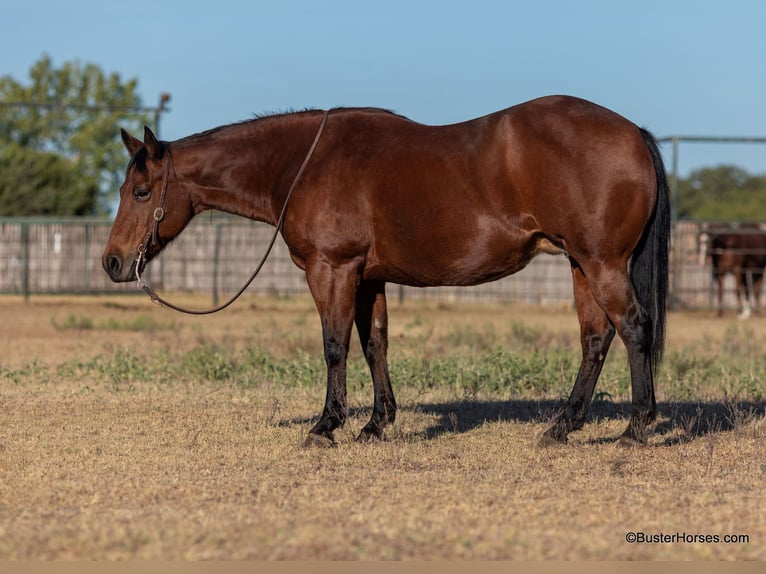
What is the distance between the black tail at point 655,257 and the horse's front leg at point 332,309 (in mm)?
1830

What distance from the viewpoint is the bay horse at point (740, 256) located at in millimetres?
22719

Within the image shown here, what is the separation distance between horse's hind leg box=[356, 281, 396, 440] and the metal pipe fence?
50.2 ft

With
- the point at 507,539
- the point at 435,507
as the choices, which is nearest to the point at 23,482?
the point at 435,507

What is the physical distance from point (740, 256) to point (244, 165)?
57.9ft

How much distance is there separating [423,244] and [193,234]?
1779 centimetres

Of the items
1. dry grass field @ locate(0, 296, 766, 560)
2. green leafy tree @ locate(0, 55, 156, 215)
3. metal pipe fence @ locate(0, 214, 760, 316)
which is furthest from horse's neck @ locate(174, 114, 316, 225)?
green leafy tree @ locate(0, 55, 156, 215)

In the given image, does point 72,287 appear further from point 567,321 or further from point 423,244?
point 423,244

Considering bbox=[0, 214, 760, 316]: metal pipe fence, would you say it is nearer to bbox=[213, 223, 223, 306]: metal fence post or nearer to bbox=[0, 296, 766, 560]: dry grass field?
bbox=[213, 223, 223, 306]: metal fence post

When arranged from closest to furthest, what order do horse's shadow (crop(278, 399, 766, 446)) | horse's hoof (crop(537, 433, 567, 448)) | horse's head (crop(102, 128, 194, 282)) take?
horse's hoof (crop(537, 433, 567, 448)) → horse's head (crop(102, 128, 194, 282)) → horse's shadow (crop(278, 399, 766, 446))

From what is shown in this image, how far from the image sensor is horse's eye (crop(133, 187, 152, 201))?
7.35 m

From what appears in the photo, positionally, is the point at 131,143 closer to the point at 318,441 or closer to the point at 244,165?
the point at 244,165

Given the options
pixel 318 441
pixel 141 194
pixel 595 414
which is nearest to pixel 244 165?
pixel 141 194

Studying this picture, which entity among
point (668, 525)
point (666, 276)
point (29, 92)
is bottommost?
point (668, 525)

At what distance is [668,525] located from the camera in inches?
195
